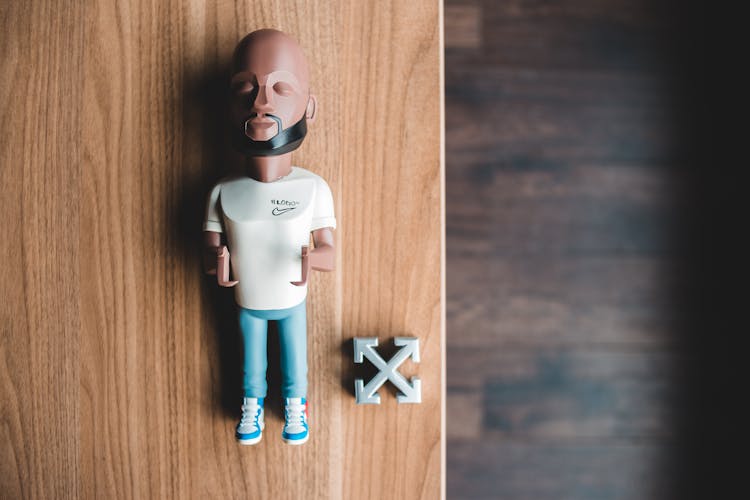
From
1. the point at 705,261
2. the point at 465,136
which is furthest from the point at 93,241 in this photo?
the point at 705,261

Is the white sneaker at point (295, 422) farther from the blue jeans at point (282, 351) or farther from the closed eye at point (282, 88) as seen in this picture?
the closed eye at point (282, 88)

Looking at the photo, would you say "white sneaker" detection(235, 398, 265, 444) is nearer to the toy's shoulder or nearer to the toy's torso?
the toy's torso

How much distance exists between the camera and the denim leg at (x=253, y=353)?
0.63 meters

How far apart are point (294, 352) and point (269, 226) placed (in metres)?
0.17

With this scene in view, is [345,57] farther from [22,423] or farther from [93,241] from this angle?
[22,423]

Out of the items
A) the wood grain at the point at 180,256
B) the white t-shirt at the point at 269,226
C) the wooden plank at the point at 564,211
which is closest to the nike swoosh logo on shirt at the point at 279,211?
the white t-shirt at the point at 269,226

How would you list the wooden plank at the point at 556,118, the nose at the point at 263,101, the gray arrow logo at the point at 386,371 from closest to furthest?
the nose at the point at 263,101 → the gray arrow logo at the point at 386,371 → the wooden plank at the point at 556,118

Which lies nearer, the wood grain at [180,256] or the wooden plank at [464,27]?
the wood grain at [180,256]

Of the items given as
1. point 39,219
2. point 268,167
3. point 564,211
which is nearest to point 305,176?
point 268,167

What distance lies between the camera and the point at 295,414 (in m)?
0.64

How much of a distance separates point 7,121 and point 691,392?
4.01 feet

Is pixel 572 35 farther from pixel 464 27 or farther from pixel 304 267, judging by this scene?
pixel 304 267

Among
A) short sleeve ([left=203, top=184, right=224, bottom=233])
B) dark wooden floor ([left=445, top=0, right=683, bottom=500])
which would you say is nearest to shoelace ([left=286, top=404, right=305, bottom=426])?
short sleeve ([left=203, top=184, right=224, bottom=233])

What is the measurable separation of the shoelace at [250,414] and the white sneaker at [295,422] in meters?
0.04
